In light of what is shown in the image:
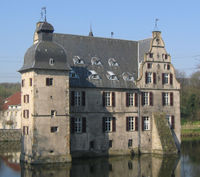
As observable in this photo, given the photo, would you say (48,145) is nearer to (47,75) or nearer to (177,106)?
(47,75)

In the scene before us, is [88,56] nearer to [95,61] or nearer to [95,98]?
[95,61]

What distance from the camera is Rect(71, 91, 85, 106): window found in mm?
36469

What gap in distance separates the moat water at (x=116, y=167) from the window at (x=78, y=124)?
2.83 m

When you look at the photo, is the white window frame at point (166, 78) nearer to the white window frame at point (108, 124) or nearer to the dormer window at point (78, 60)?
the white window frame at point (108, 124)

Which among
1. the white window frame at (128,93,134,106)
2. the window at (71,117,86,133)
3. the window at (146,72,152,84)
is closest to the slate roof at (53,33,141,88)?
the white window frame at (128,93,134,106)

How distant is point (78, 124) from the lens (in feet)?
121

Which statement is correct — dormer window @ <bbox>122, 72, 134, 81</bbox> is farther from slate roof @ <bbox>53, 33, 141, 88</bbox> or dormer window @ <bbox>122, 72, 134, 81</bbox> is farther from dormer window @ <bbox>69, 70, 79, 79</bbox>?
dormer window @ <bbox>69, 70, 79, 79</bbox>

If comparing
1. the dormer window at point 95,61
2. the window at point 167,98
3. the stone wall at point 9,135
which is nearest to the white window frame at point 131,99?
the window at point 167,98

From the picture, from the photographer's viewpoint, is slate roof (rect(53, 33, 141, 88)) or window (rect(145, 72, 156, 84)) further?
window (rect(145, 72, 156, 84))

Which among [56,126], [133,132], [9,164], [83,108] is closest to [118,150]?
[133,132]

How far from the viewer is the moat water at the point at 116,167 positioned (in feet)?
96.2

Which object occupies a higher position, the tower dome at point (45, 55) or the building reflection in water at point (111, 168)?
the tower dome at point (45, 55)

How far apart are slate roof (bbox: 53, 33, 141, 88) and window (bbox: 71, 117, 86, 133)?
3.08 m

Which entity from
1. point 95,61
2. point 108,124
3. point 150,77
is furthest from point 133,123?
point 95,61
